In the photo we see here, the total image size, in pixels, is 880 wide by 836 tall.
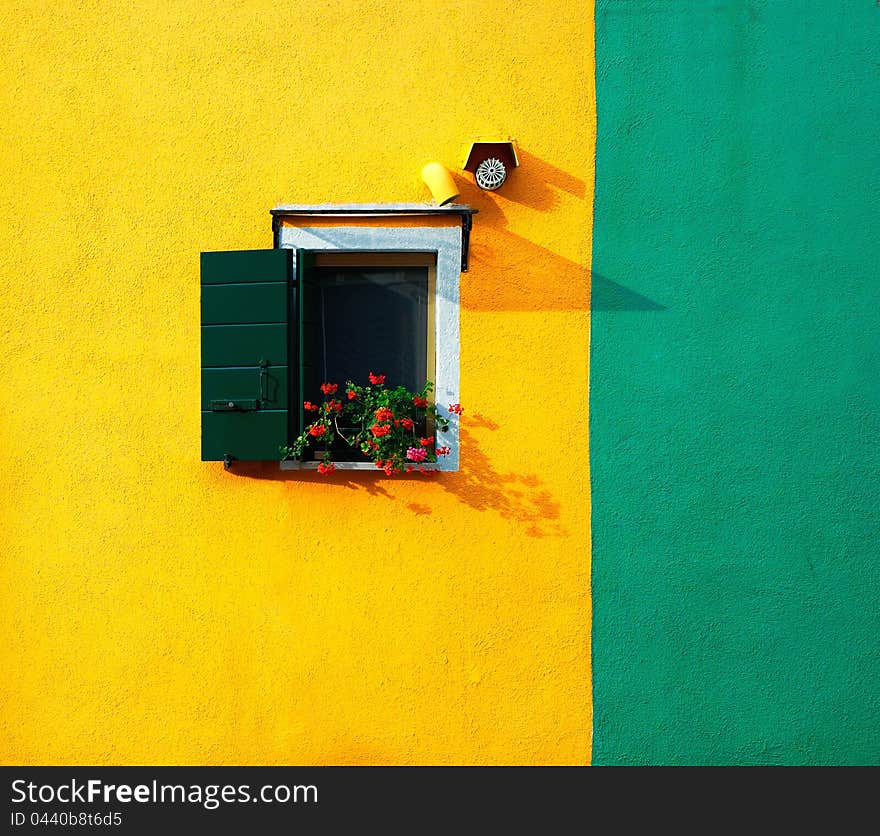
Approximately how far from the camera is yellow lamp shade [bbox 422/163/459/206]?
2.85m

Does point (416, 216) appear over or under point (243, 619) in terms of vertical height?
over

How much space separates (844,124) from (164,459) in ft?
13.0

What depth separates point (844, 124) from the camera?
9.87ft

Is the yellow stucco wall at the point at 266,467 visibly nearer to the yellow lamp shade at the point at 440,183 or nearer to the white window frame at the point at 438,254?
the white window frame at the point at 438,254

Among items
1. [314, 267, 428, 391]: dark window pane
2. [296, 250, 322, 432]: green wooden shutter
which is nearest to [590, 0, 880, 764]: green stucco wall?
[314, 267, 428, 391]: dark window pane

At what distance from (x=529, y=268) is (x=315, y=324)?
1.18 meters

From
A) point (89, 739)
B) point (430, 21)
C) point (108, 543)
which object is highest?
point (430, 21)

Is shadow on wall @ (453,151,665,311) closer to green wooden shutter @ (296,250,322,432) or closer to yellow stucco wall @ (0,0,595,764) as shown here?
yellow stucco wall @ (0,0,595,764)

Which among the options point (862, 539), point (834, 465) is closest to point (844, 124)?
point (834, 465)

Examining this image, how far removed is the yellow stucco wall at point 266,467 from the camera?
3.05 metres

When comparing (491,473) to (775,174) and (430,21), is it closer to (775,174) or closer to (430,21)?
(775,174)

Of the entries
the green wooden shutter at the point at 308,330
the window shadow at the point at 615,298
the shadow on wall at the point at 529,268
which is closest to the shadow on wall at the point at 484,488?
the green wooden shutter at the point at 308,330

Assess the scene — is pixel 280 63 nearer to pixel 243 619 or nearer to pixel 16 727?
pixel 243 619

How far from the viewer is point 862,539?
119 inches
